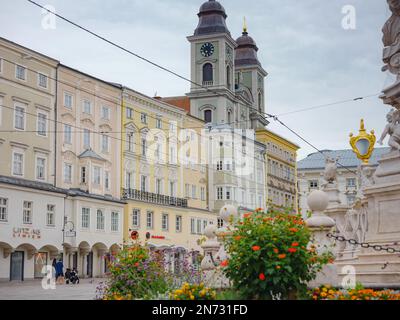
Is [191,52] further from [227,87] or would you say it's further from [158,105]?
[158,105]

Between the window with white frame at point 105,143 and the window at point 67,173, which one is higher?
the window with white frame at point 105,143

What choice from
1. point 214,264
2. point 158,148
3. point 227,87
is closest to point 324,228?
point 214,264

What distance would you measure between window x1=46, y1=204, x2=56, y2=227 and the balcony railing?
30.2ft

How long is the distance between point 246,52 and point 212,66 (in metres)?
18.2

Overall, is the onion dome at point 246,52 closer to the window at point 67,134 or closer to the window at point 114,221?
the window at point 114,221

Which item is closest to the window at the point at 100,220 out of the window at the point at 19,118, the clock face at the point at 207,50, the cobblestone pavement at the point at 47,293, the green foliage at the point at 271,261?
the cobblestone pavement at the point at 47,293

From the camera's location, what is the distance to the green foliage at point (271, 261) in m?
9.18

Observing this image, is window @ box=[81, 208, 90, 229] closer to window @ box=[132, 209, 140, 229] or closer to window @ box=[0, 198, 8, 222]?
window @ box=[132, 209, 140, 229]

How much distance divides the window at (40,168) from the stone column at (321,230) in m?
34.5

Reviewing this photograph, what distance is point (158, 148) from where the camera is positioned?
57375 millimetres

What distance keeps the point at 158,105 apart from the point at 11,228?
70.6ft

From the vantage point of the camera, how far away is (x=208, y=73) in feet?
259

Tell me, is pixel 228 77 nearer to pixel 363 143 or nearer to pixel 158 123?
pixel 158 123

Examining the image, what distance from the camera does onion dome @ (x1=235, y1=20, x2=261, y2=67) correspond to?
9456 centimetres
